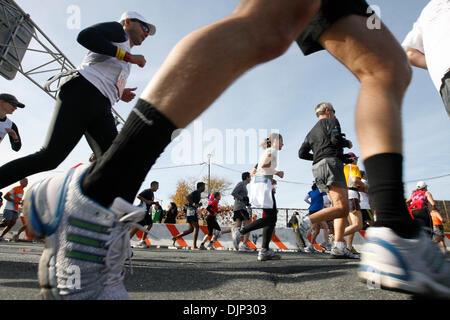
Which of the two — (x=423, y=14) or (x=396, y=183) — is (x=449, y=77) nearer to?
(x=423, y=14)

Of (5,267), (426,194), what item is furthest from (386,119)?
(426,194)

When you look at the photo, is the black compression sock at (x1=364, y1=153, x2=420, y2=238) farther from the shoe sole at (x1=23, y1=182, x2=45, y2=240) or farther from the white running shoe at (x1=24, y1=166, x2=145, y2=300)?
the shoe sole at (x1=23, y1=182, x2=45, y2=240)

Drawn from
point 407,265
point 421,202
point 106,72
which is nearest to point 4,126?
point 106,72

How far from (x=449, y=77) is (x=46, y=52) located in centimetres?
1024

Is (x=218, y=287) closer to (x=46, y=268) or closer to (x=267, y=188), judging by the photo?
(x=46, y=268)

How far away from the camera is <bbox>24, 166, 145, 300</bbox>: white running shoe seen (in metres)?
0.72

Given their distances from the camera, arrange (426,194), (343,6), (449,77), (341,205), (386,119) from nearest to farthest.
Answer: (386,119) → (343,6) → (449,77) → (341,205) → (426,194)

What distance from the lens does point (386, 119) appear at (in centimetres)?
104

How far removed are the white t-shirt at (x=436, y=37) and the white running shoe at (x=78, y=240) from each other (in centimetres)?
200

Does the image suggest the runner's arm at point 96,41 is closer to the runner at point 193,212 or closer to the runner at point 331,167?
the runner at point 331,167

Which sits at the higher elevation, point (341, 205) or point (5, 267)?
point (341, 205)

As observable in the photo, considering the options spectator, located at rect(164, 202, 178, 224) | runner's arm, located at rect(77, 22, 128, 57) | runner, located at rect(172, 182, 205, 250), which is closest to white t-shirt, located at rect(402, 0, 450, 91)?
runner's arm, located at rect(77, 22, 128, 57)

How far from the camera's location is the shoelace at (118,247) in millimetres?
752

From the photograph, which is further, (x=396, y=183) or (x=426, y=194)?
(x=426, y=194)
